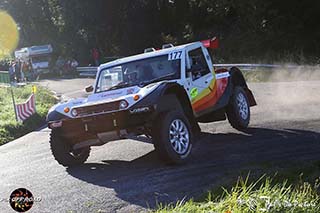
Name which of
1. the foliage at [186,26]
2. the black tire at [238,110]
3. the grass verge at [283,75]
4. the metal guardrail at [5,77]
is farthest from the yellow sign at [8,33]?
the black tire at [238,110]

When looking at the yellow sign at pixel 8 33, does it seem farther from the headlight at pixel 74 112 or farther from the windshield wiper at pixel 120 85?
the headlight at pixel 74 112

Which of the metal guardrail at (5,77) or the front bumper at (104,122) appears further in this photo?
the metal guardrail at (5,77)

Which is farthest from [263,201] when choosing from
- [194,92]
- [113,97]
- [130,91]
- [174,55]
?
[174,55]

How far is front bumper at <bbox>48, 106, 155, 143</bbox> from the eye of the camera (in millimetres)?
7184

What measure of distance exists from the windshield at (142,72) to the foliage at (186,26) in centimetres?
1782

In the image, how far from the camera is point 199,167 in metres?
7.15

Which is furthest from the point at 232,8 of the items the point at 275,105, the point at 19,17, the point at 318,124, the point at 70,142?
the point at 19,17

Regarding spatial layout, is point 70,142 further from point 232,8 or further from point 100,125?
point 232,8

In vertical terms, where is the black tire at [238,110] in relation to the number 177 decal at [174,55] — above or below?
below

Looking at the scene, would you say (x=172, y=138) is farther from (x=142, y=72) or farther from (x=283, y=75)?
(x=283, y=75)

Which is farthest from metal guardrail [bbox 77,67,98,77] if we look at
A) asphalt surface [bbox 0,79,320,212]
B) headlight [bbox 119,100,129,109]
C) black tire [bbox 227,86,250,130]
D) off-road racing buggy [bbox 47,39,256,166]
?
headlight [bbox 119,100,129,109]

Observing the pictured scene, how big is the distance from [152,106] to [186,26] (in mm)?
35826

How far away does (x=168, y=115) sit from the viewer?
737 cm

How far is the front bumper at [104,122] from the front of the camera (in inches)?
283
